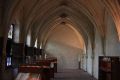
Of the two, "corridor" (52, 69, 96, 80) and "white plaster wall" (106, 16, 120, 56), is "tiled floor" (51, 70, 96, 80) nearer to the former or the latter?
"corridor" (52, 69, 96, 80)

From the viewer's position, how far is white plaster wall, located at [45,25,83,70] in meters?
29.5

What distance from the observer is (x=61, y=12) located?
2214 centimetres

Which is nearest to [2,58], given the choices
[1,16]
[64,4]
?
[1,16]

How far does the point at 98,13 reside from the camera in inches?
637

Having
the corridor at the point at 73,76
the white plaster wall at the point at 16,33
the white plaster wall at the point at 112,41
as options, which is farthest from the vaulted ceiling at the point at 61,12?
the corridor at the point at 73,76

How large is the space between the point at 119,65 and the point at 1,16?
5427 mm

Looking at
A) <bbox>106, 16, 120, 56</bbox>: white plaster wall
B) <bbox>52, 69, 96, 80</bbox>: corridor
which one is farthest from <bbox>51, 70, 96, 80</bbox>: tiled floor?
<bbox>106, 16, 120, 56</bbox>: white plaster wall

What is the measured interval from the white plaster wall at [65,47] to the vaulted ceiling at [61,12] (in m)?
3.67

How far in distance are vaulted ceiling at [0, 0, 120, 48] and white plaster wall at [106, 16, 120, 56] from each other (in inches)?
29.7

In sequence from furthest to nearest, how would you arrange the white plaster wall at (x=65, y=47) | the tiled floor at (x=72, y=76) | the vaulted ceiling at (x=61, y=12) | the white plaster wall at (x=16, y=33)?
the white plaster wall at (x=65, y=47) < the tiled floor at (x=72, y=76) < the white plaster wall at (x=16, y=33) < the vaulted ceiling at (x=61, y=12)

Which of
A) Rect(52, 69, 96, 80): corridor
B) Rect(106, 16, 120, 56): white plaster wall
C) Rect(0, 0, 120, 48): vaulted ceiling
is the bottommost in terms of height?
Rect(52, 69, 96, 80): corridor

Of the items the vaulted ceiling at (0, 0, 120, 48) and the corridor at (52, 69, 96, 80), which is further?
the corridor at (52, 69, 96, 80)

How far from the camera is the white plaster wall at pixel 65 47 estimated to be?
2950 centimetres

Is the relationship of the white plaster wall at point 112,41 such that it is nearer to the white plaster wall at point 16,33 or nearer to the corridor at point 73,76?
the corridor at point 73,76
